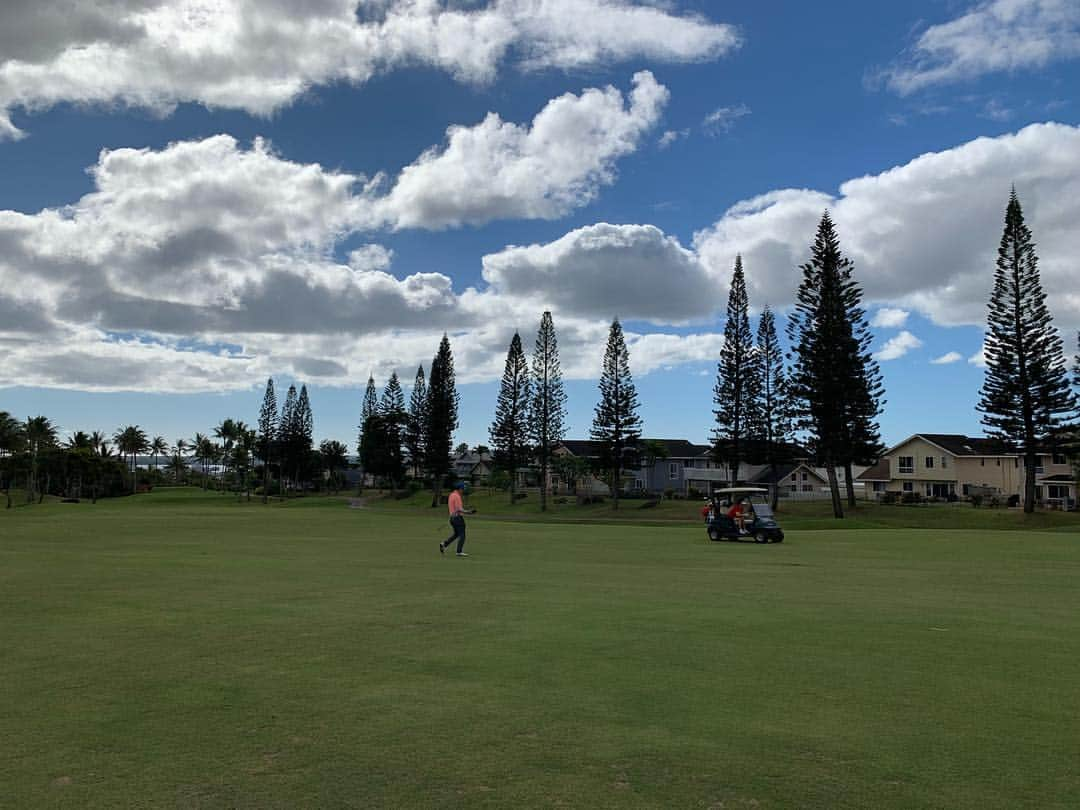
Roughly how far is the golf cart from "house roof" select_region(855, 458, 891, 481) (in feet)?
241

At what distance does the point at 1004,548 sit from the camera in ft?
91.5

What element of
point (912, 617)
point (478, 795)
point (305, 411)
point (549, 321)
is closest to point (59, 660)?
point (478, 795)

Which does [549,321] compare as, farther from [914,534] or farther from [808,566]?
[808,566]

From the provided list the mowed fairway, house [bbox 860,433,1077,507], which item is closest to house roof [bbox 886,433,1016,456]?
house [bbox 860,433,1077,507]

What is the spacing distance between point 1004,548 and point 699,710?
25444mm

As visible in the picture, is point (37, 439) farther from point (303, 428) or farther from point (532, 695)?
point (532, 695)

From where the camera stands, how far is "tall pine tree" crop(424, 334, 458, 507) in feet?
328

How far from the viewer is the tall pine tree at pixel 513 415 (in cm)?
8975

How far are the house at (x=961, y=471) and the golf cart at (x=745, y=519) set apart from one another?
5276 cm

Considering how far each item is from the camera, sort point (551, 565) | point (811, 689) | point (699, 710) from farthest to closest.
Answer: point (551, 565)
point (811, 689)
point (699, 710)

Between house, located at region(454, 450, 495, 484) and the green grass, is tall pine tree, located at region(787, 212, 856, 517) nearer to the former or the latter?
the green grass

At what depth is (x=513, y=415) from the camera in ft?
301

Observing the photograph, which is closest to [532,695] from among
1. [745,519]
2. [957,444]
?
[745,519]

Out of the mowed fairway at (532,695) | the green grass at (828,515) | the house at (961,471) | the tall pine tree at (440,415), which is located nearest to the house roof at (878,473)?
the house at (961,471)
